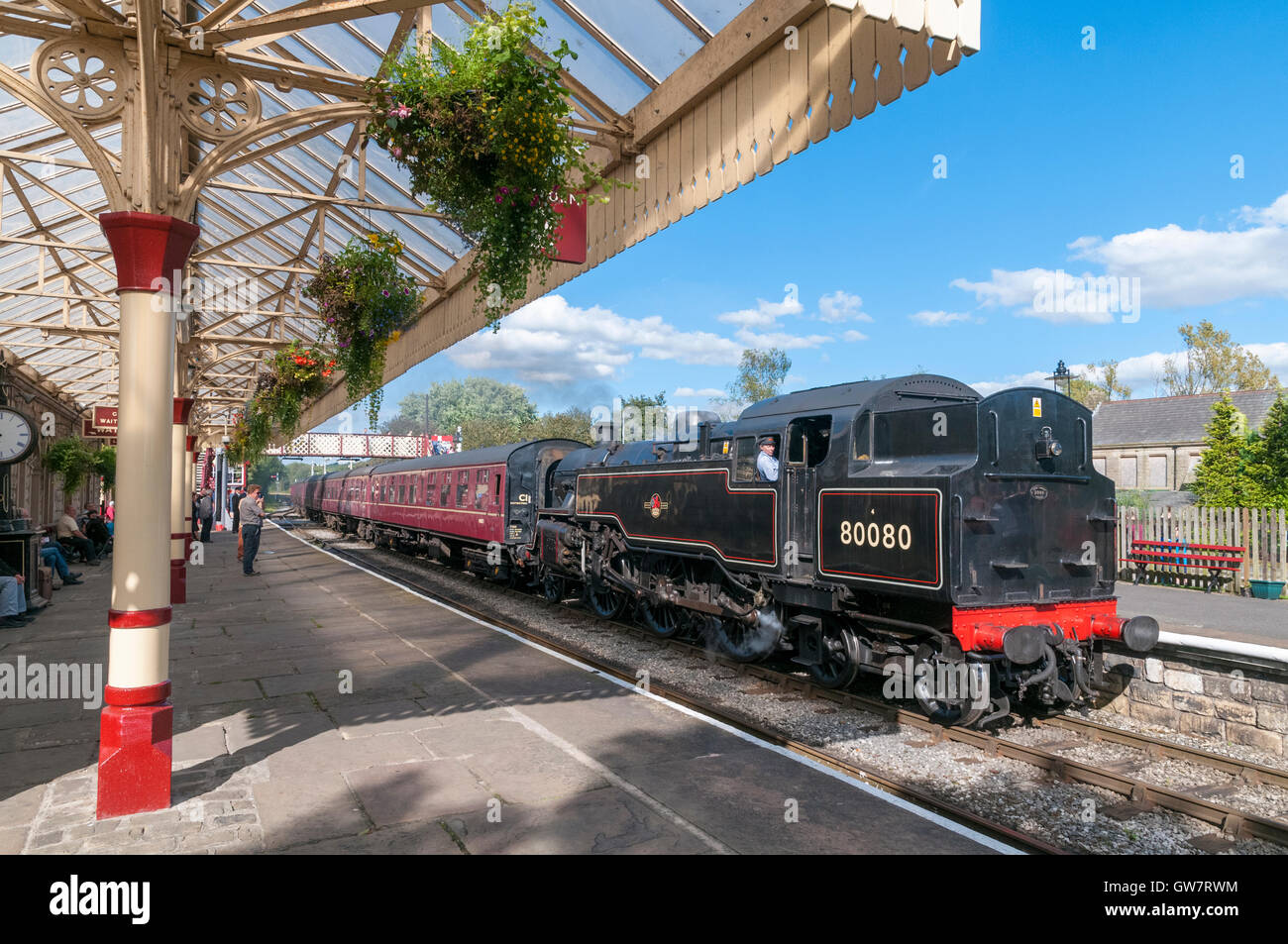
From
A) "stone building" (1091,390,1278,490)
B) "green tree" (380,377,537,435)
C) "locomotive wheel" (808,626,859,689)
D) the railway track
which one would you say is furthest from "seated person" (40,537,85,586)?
"green tree" (380,377,537,435)

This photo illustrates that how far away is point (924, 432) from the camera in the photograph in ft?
22.6

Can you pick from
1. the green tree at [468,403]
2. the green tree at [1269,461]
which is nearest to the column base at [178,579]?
the green tree at [1269,461]

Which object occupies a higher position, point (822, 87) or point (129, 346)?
point (822, 87)

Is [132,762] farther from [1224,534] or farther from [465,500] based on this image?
[1224,534]

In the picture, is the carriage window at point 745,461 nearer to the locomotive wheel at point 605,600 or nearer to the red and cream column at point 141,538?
the locomotive wheel at point 605,600

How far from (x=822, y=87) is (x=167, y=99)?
4.25 meters

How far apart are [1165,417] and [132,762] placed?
53896mm

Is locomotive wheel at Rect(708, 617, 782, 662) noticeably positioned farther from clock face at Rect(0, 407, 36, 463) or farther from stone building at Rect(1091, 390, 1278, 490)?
stone building at Rect(1091, 390, 1278, 490)

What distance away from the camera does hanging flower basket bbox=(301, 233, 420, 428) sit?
30.3ft

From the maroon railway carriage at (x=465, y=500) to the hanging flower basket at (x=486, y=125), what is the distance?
32.5 ft
